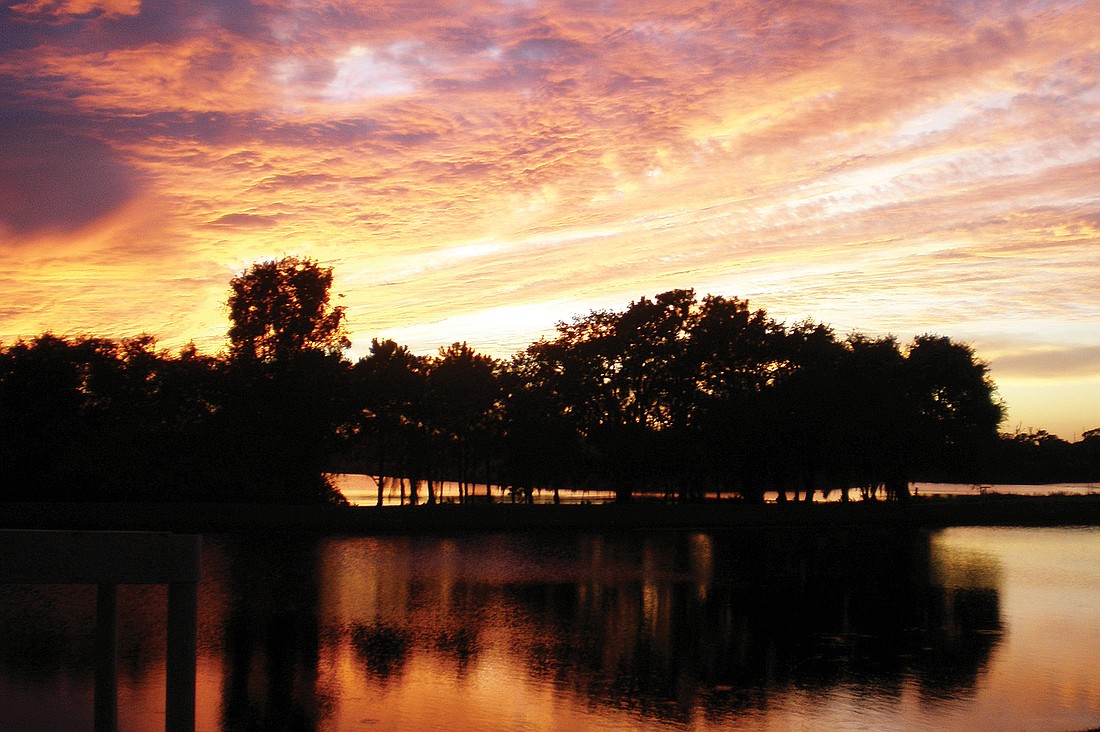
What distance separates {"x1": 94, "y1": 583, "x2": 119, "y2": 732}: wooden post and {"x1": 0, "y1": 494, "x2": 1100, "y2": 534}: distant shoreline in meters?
31.7

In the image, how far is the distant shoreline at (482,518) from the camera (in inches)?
1523

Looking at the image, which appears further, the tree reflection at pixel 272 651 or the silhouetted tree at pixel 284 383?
the silhouetted tree at pixel 284 383

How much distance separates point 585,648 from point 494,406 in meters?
65.9

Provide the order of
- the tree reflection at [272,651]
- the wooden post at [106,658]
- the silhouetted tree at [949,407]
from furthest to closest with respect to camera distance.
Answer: the silhouetted tree at [949,407], the tree reflection at [272,651], the wooden post at [106,658]

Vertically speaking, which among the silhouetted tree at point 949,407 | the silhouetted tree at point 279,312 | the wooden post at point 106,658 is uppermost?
the silhouetted tree at point 279,312

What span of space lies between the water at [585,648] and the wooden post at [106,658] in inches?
177

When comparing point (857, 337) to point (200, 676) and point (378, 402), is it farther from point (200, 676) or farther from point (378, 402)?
point (200, 676)

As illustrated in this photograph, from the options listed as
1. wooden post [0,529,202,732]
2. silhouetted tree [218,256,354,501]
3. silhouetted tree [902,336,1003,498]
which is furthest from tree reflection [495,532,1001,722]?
silhouetted tree [902,336,1003,498]

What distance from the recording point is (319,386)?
56.9 meters

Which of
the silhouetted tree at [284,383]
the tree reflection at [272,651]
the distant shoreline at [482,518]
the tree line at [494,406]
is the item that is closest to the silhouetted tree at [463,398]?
the tree line at [494,406]

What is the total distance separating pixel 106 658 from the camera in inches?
181

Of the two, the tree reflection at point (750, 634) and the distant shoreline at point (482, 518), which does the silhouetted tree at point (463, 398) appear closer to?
the distant shoreline at point (482, 518)

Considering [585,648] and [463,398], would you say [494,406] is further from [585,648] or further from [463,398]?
[585,648]

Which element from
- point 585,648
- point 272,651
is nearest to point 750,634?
point 585,648
